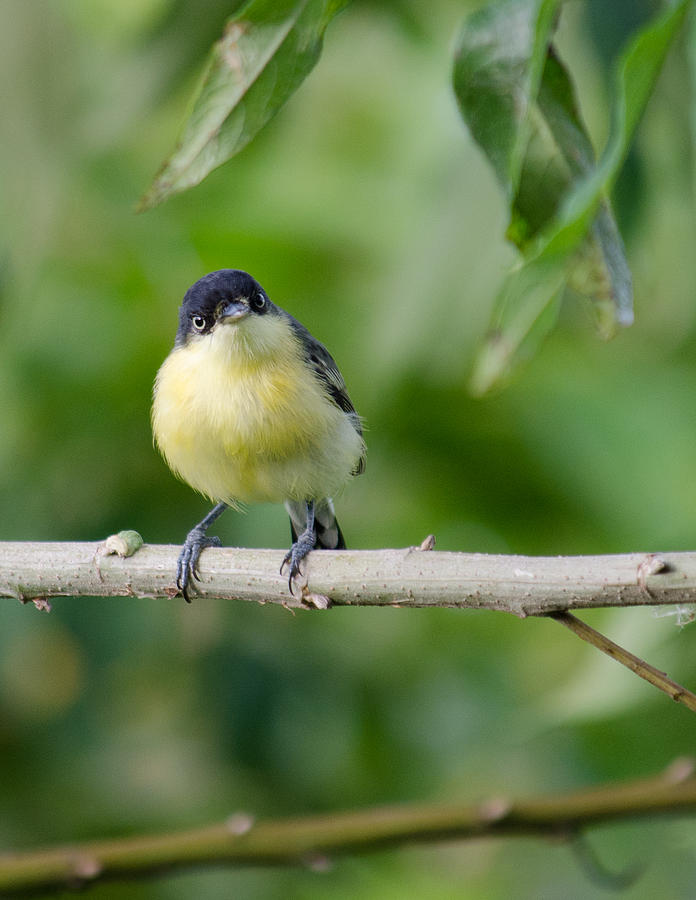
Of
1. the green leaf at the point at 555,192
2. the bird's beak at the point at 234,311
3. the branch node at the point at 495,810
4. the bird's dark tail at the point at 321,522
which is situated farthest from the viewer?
the bird's dark tail at the point at 321,522

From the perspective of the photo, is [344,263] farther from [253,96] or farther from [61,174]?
[253,96]

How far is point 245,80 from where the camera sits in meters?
1.59

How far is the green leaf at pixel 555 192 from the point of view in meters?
1.29

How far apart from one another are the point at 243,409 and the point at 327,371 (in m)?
0.51

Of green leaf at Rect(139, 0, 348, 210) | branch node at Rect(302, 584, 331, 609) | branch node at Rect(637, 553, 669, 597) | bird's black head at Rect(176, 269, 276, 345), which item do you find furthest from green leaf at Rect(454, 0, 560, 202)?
bird's black head at Rect(176, 269, 276, 345)

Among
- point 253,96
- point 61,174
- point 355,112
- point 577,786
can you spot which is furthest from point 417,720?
point 355,112

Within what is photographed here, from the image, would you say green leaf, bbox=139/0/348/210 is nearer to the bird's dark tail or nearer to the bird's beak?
the bird's beak

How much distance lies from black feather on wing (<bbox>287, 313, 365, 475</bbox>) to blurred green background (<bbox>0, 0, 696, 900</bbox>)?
0.13 m

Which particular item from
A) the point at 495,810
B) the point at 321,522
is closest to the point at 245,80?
the point at 495,810

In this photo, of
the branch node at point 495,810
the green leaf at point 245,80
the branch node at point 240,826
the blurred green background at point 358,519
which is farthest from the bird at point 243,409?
the green leaf at point 245,80

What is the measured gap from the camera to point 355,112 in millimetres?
5168

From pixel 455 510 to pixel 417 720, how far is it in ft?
2.53

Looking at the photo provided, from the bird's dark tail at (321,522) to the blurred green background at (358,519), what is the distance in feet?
0.18

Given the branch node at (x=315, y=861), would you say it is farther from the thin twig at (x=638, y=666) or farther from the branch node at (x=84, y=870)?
the thin twig at (x=638, y=666)
